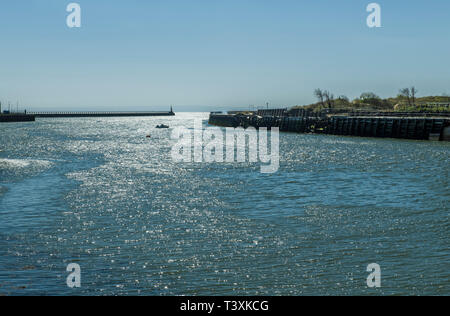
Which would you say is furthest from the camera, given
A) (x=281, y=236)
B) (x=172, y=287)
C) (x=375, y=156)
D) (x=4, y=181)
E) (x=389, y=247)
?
(x=375, y=156)

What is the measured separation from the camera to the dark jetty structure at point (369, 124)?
79750 mm

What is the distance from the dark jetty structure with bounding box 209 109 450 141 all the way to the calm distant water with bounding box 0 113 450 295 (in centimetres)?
4462

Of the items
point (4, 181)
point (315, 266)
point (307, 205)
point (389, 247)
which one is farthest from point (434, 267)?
point (4, 181)

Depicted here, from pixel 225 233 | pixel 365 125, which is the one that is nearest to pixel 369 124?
pixel 365 125

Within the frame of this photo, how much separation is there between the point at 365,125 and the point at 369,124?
4.04ft

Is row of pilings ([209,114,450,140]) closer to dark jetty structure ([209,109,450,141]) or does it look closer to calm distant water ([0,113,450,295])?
dark jetty structure ([209,109,450,141])

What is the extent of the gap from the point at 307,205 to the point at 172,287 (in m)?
14.1

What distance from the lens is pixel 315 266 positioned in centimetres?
1639

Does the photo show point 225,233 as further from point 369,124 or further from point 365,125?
point 365,125

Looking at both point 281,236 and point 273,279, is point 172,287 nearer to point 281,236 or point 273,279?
point 273,279

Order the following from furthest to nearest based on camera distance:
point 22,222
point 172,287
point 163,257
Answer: point 22,222
point 163,257
point 172,287

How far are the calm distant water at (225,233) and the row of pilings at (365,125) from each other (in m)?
44.3

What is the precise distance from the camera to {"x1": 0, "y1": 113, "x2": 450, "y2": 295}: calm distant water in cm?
1497

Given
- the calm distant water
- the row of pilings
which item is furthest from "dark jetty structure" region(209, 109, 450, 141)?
the calm distant water
